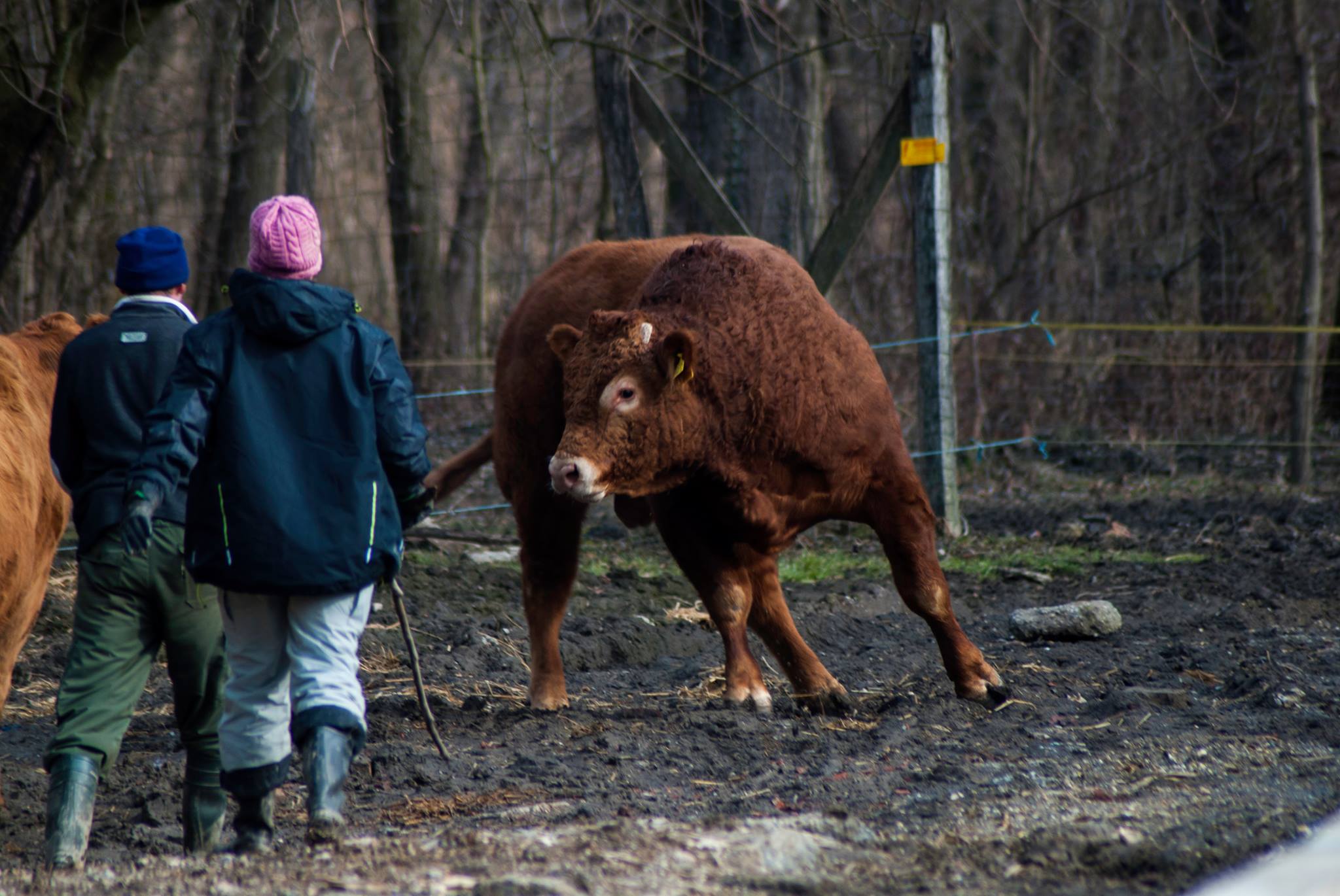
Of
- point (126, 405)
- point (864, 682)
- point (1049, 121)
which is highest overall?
point (1049, 121)

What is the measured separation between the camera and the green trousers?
163 inches

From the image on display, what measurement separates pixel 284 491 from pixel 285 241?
74 centimetres

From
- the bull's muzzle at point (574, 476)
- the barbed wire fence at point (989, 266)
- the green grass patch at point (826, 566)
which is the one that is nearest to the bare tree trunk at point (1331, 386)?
the barbed wire fence at point (989, 266)

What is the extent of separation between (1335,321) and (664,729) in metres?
12.4

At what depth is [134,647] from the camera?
4238 mm

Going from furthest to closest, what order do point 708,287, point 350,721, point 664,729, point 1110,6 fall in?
point 1110,6 → point 708,287 → point 664,729 → point 350,721

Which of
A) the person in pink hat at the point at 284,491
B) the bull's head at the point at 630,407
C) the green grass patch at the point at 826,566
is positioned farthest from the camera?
the green grass patch at the point at 826,566

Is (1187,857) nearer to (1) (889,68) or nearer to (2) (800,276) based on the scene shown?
(2) (800,276)

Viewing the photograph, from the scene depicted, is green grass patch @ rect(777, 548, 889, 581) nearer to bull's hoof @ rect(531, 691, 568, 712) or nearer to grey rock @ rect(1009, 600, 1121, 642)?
grey rock @ rect(1009, 600, 1121, 642)

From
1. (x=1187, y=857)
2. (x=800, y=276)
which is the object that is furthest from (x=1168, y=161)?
(x=1187, y=857)

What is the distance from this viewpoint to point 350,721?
12.7ft

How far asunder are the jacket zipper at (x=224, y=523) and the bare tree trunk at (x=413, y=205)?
396 inches

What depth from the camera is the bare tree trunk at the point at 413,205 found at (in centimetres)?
1381

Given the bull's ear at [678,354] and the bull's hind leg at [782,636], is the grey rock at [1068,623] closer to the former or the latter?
the bull's hind leg at [782,636]
